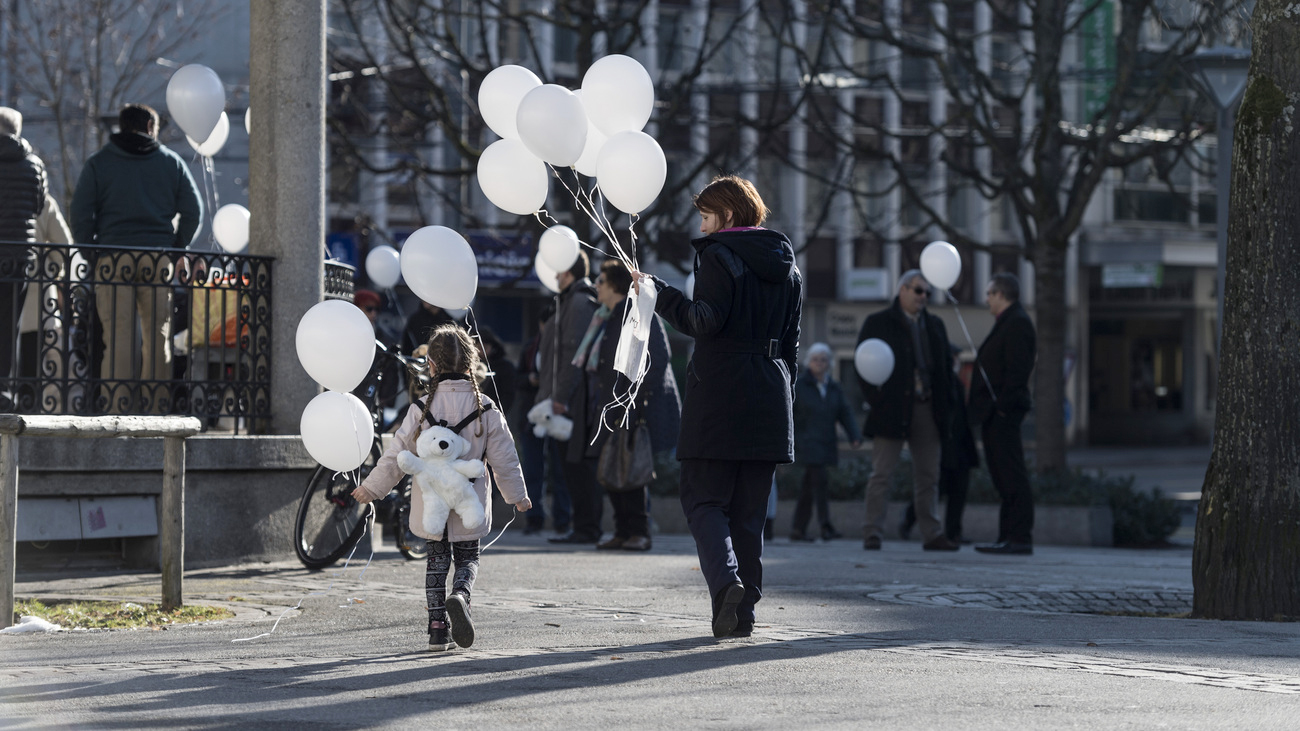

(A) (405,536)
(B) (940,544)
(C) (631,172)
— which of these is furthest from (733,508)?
(B) (940,544)

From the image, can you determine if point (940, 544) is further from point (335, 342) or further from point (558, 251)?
point (335, 342)

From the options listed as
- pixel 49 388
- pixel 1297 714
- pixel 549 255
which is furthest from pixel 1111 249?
pixel 1297 714

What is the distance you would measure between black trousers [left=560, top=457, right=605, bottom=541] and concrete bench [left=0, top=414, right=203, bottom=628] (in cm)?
481

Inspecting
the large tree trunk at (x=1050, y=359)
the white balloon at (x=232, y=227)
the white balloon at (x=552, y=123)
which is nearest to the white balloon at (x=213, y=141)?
the white balloon at (x=232, y=227)

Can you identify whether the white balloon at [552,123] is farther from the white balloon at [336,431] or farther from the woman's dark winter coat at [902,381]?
the woman's dark winter coat at [902,381]

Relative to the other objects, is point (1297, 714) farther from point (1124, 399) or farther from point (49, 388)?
point (1124, 399)

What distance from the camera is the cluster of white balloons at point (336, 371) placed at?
7.82 meters

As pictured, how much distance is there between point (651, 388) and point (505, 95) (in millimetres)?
3473

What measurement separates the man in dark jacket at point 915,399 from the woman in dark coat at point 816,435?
1307mm

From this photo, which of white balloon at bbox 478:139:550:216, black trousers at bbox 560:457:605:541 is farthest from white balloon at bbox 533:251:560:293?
white balloon at bbox 478:139:550:216

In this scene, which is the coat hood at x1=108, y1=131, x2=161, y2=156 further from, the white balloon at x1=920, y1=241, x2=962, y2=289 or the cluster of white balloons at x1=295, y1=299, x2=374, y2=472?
the white balloon at x1=920, y1=241, x2=962, y2=289

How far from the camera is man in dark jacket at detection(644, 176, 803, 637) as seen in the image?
693 centimetres

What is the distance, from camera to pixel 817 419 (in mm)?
14602

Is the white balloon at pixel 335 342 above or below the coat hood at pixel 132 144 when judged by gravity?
below
